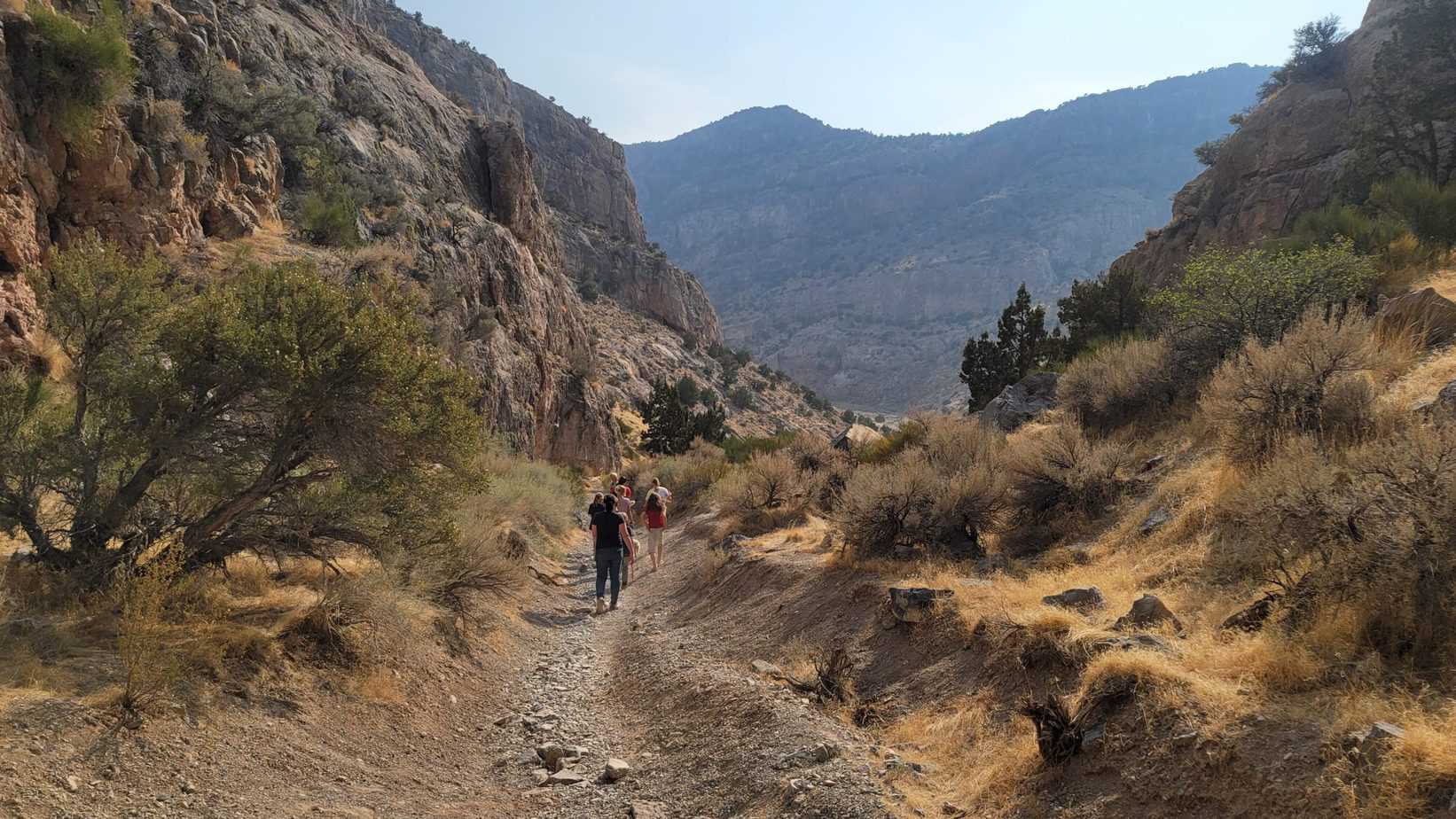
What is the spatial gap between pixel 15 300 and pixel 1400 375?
22.4 m

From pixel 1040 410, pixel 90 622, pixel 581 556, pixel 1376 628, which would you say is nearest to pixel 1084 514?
pixel 1376 628

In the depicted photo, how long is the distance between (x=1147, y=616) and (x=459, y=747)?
6225mm

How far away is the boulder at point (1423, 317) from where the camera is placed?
10141 millimetres

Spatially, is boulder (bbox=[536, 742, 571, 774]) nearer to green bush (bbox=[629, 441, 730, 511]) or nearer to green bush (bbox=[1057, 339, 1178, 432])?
green bush (bbox=[1057, 339, 1178, 432])

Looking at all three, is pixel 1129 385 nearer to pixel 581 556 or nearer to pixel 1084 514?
pixel 1084 514

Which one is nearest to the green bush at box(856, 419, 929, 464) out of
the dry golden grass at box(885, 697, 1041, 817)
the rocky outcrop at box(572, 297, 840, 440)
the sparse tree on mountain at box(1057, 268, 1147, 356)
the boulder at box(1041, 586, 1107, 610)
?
the boulder at box(1041, 586, 1107, 610)

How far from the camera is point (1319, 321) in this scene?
8.57m

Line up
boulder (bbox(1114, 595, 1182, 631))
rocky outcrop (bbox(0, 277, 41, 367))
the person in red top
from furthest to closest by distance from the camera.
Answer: the person in red top → rocky outcrop (bbox(0, 277, 41, 367)) → boulder (bbox(1114, 595, 1182, 631))

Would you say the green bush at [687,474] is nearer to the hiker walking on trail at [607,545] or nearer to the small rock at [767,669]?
the hiker walking on trail at [607,545]

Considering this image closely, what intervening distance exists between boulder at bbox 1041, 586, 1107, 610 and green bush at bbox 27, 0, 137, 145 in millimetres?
21073

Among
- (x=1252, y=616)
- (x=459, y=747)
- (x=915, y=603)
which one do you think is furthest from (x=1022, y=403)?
(x=459, y=747)

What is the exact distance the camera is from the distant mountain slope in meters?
129

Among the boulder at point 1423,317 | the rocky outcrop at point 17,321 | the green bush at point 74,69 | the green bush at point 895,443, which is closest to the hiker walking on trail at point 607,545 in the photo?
the green bush at point 895,443

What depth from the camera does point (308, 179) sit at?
28.3m
